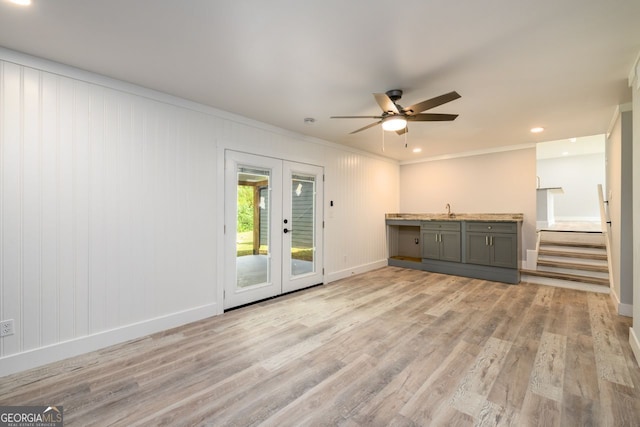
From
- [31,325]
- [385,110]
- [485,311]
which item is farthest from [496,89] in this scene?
[31,325]

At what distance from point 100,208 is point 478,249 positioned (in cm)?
569

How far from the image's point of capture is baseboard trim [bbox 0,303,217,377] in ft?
7.13

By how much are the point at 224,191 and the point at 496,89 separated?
3.28m

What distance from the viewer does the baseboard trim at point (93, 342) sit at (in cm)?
217

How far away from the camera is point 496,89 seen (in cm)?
283

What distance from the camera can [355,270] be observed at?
544cm

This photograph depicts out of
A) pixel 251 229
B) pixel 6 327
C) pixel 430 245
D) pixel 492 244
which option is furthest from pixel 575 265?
pixel 6 327

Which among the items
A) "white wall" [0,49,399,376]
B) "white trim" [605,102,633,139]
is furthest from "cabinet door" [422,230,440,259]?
"white wall" [0,49,399,376]

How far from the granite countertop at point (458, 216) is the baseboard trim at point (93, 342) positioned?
458cm

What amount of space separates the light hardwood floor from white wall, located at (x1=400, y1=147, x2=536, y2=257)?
2.33 m

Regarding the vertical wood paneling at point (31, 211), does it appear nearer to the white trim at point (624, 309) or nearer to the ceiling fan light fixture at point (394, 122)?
the ceiling fan light fixture at point (394, 122)

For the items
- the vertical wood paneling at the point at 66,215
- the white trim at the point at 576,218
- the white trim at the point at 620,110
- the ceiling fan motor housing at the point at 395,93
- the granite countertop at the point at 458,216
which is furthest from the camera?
the white trim at the point at 576,218

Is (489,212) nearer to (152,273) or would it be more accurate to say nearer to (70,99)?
(152,273)

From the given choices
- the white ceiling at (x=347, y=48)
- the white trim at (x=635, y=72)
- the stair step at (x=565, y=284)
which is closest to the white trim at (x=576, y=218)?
the stair step at (x=565, y=284)
